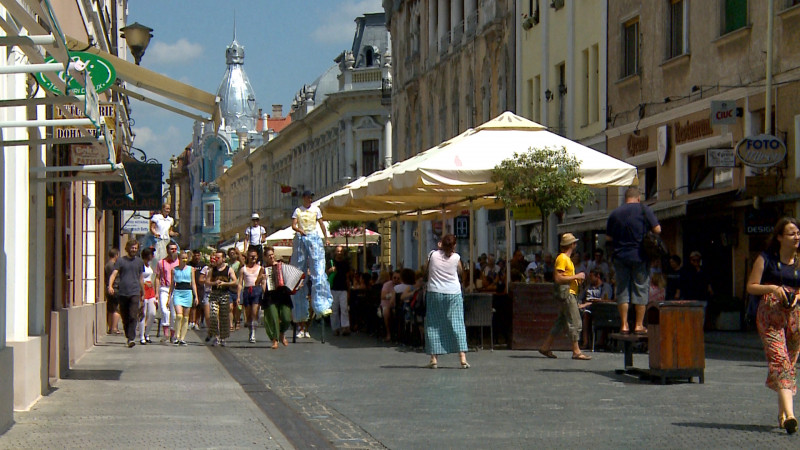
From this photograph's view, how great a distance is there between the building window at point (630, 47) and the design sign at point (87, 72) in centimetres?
2134

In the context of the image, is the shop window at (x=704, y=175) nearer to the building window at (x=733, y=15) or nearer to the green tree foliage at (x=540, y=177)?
the building window at (x=733, y=15)

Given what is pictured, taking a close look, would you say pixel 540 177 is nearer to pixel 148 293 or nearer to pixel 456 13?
pixel 148 293

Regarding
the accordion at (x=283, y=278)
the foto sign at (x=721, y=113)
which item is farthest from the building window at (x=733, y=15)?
the accordion at (x=283, y=278)

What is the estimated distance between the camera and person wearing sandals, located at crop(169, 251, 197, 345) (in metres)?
23.7

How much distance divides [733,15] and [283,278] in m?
9.88

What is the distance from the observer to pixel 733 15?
25.4 meters

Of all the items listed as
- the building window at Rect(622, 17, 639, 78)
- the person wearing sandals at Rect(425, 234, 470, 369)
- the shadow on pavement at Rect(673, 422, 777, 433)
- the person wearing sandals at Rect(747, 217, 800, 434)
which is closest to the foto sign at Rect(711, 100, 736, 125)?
the building window at Rect(622, 17, 639, 78)

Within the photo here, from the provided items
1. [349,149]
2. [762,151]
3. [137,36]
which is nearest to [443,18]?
[349,149]

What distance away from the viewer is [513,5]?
40656 millimetres

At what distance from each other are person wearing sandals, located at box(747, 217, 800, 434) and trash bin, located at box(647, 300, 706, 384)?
3.06 m

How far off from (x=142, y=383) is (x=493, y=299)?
6.50 m

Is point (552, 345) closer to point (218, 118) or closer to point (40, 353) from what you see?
point (218, 118)

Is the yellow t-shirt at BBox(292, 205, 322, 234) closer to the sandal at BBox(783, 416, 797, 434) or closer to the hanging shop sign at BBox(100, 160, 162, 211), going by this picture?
the hanging shop sign at BBox(100, 160, 162, 211)

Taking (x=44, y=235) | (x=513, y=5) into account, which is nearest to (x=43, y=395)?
(x=44, y=235)
